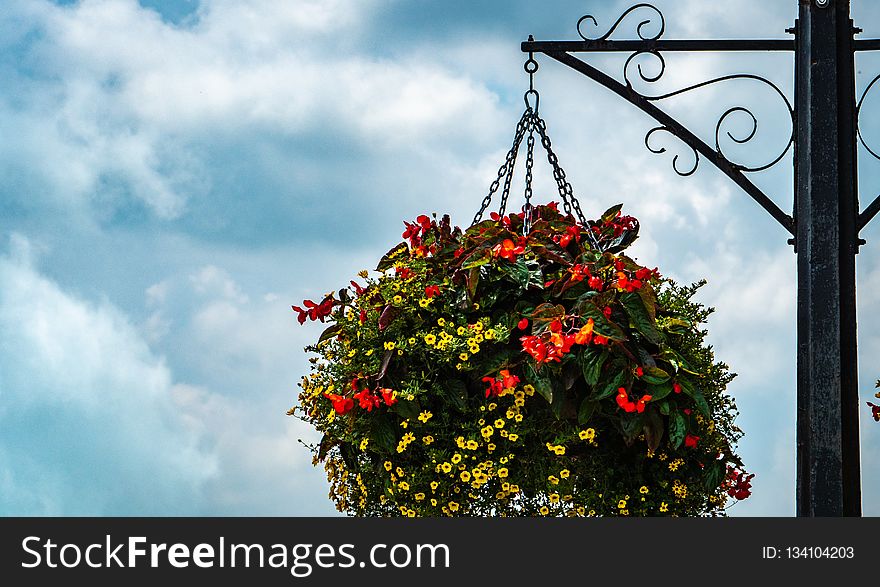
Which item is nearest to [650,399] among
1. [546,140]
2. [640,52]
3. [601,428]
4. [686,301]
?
[601,428]

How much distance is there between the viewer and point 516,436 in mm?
2449

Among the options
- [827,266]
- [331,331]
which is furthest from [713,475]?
[331,331]

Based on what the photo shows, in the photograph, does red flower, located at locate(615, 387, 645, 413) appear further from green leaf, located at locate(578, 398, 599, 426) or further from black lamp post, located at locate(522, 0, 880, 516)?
black lamp post, located at locate(522, 0, 880, 516)

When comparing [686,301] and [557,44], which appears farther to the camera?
[557,44]

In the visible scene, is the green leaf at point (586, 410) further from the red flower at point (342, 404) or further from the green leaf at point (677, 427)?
the red flower at point (342, 404)

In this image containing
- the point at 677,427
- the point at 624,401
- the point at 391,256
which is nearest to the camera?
the point at 624,401

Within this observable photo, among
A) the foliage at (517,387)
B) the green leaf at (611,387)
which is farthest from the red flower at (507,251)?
the green leaf at (611,387)

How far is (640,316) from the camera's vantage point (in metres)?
2.40

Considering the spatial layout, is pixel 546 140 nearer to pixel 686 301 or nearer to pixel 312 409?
pixel 686 301

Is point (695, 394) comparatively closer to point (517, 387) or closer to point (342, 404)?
point (517, 387)

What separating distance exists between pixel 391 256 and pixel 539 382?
2.19 ft
